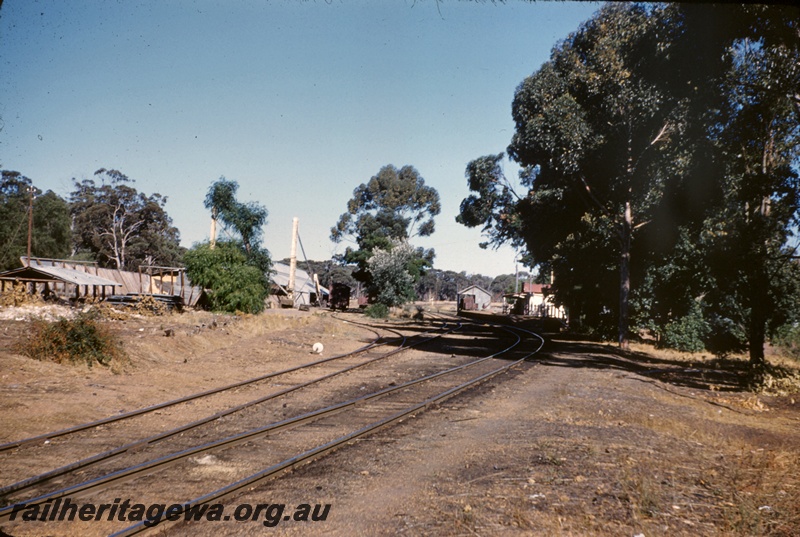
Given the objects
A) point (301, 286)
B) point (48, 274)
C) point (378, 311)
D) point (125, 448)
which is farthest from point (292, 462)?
point (301, 286)

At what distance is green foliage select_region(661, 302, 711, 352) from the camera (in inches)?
934

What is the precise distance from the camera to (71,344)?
1211 cm

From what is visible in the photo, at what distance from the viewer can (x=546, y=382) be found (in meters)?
12.7

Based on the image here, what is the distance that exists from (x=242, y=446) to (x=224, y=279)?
23.0 metres

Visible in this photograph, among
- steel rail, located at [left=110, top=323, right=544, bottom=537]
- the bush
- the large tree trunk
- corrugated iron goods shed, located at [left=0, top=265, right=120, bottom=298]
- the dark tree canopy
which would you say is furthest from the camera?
the bush

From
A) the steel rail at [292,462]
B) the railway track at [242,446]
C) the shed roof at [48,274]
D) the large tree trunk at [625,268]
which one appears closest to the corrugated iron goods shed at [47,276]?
the shed roof at [48,274]

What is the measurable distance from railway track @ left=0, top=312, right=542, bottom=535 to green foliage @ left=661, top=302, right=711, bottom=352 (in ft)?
50.6

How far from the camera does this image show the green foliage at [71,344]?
1173 cm

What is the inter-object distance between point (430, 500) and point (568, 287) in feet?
86.6

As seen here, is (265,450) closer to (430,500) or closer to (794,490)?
(430,500)

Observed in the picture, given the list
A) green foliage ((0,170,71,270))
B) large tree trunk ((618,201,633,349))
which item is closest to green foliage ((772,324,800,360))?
large tree trunk ((618,201,633,349))

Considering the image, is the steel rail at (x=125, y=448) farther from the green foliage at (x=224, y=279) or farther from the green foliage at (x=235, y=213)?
the green foliage at (x=235, y=213)

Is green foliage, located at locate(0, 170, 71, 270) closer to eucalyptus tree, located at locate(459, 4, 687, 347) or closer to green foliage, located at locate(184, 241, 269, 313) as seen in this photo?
green foliage, located at locate(184, 241, 269, 313)

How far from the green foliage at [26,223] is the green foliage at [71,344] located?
38.6 m
